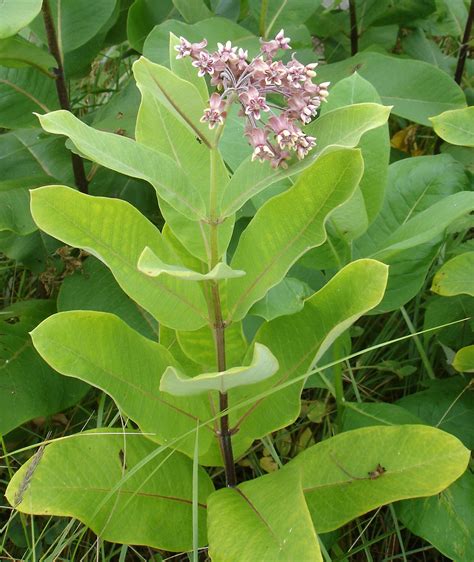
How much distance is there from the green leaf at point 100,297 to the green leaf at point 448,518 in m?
0.57

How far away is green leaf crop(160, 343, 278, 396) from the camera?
870mm

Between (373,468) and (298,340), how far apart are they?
204mm

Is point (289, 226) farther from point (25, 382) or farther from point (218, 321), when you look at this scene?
point (25, 382)

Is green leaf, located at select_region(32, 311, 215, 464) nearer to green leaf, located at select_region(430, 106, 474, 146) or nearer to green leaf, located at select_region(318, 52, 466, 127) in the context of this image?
green leaf, located at select_region(430, 106, 474, 146)

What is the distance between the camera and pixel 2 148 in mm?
1846

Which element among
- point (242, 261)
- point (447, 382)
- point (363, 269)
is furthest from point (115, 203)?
point (447, 382)

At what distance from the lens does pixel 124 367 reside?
1058mm

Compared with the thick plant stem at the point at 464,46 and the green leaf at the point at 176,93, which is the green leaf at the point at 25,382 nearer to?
the green leaf at the point at 176,93

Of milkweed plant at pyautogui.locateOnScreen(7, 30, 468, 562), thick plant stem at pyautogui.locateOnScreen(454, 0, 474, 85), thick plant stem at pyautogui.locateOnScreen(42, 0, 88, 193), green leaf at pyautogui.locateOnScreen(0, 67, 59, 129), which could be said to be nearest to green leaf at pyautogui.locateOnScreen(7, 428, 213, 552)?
milkweed plant at pyautogui.locateOnScreen(7, 30, 468, 562)

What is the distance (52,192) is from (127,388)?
29cm

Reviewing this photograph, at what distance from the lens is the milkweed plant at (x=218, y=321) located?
89 cm

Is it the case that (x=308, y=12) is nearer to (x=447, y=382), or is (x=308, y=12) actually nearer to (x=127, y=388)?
(x=447, y=382)

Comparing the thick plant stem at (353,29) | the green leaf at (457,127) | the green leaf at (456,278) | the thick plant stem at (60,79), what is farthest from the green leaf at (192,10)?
the green leaf at (456,278)

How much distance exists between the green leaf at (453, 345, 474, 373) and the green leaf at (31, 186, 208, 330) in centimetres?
48
